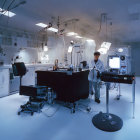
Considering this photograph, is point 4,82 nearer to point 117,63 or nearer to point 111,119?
point 111,119

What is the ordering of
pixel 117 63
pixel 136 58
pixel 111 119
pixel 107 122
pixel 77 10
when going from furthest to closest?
pixel 136 58
pixel 117 63
pixel 77 10
pixel 111 119
pixel 107 122

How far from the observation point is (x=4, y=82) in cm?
405

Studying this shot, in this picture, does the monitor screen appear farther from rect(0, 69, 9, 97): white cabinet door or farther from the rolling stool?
rect(0, 69, 9, 97): white cabinet door

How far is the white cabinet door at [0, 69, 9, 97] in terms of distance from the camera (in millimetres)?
3972

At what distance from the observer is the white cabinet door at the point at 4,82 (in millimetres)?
3972

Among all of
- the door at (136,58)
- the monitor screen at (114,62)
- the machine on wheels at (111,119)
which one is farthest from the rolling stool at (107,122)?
the door at (136,58)

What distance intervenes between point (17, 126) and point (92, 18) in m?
4.15

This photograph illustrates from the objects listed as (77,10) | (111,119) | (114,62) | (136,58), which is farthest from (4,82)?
(136,58)

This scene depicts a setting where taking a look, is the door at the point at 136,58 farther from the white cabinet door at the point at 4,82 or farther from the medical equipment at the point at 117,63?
the white cabinet door at the point at 4,82

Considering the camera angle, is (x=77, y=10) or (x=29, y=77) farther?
(x=29, y=77)

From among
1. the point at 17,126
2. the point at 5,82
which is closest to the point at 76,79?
the point at 17,126

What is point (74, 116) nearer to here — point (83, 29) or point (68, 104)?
point (68, 104)

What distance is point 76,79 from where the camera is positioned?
3.21 meters

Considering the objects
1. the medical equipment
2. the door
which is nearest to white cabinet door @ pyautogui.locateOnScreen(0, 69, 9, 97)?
the medical equipment
